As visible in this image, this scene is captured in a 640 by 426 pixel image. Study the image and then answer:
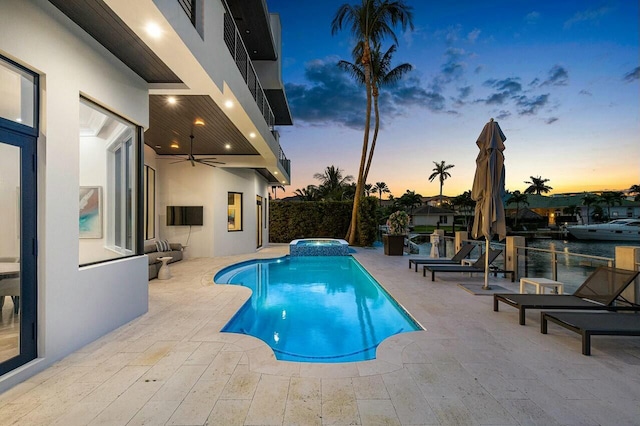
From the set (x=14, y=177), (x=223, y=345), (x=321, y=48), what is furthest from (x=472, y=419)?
(x=321, y=48)

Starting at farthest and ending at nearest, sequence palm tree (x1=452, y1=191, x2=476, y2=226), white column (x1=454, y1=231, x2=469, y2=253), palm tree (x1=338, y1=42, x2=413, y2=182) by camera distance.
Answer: palm tree (x1=452, y1=191, x2=476, y2=226) → palm tree (x1=338, y1=42, x2=413, y2=182) → white column (x1=454, y1=231, x2=469, y2=253)

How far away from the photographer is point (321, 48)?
16.1 m

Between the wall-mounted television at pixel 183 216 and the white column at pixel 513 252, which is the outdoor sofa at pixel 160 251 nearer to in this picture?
the wall-mounted television at pixel 183 216

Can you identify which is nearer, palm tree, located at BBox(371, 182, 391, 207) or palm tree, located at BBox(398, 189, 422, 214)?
palm tree, located at BBox(398, 189, 422, 214)

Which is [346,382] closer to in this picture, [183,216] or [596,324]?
[596,324]

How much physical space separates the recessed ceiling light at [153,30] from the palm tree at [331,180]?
25.1m

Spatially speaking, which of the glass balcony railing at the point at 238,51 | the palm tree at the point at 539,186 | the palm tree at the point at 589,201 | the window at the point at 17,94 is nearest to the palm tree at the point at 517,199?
the palm tree at the point at 589,201

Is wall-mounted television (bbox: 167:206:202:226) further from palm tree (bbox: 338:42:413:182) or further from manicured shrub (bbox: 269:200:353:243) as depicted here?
palm tree (bbox: 338:42:413:182)

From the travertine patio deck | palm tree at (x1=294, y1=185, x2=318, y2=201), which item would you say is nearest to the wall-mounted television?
the travertine patio deck

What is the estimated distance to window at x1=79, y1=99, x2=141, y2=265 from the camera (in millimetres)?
3682

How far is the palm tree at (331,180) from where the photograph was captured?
2859 centimetres

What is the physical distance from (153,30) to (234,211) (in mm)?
9712

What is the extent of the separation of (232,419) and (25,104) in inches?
128

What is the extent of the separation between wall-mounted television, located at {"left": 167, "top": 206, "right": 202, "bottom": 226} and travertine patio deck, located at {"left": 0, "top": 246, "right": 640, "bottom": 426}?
7.16m
